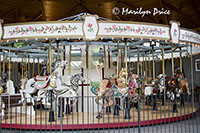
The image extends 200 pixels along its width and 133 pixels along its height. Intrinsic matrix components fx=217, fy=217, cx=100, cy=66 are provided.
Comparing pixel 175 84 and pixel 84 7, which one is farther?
pixel 84 7

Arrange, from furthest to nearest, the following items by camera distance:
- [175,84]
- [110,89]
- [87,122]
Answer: [175,84] < [110,89] < [87,122]

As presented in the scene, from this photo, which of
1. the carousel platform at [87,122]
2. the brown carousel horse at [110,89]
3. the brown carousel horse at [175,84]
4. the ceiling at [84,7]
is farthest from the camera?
the ceiling at [84,7]

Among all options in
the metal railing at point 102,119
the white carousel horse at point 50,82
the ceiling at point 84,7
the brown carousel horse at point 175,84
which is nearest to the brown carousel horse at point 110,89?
the metal railing at point 102,119

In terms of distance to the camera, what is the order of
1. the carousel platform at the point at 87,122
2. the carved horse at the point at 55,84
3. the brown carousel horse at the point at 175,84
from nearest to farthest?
the carousel platform at the point at 87,122 → the carved horse at the point at 55,84 → the brown carousel horse at the point at 175,84

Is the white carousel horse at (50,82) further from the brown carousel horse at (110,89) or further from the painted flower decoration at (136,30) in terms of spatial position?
the painted flower decoration at (136,30)

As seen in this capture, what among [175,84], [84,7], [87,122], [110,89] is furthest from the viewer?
[84,7]

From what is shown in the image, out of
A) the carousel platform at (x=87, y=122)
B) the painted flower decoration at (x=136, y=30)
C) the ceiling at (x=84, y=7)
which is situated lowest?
the carousel platform at (x=87, y=122)

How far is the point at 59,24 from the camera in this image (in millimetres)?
5688

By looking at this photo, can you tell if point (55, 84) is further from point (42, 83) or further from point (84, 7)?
point (84, 7)

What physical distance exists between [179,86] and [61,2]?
28.5ft

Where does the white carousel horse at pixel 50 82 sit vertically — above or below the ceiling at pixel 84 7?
below

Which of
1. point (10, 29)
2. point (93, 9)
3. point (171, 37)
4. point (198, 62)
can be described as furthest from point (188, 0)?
point (10, 29)

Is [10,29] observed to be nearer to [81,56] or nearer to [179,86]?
[81,56]

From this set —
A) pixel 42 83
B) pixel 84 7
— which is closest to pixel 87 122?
pixel 42 83
